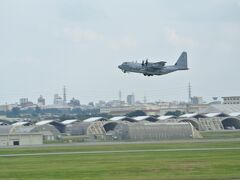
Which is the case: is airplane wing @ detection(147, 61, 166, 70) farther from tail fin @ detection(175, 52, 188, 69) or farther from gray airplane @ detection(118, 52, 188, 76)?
tail fin @ detection(175, 52, 188, 69)

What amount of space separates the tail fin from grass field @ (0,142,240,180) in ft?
118

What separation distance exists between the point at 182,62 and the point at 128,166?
191 ft

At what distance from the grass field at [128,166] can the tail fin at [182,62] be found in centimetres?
3593

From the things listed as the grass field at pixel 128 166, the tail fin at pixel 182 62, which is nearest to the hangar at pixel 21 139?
the tail fin at pixel 182 62

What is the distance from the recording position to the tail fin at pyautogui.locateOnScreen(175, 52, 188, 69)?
127m

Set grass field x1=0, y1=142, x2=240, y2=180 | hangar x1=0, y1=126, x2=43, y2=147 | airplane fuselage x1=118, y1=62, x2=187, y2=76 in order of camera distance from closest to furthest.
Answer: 1. grass field x1=0, y1=142, x2=240, y2=180
2. airplane fuselage x1=118, y1=62, x2=187, y2=76
3. hangar x1=0, y1=126, x2=43, y2=147

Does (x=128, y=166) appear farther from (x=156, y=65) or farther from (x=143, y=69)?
(x=156, y=65)

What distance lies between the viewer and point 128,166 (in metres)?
72.6

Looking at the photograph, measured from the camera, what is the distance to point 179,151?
94562 millimetres

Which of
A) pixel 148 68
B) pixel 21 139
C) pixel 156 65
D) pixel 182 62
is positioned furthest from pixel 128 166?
pixel 21 139

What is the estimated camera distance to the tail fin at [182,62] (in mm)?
126750

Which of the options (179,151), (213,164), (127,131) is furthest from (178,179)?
(127,131)

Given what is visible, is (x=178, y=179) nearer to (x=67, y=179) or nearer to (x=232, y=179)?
(x=232, y=179)

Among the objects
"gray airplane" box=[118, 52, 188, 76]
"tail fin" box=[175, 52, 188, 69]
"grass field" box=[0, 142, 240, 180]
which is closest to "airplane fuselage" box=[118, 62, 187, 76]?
"gray airplane" box=[118, 52, 188, 76]
